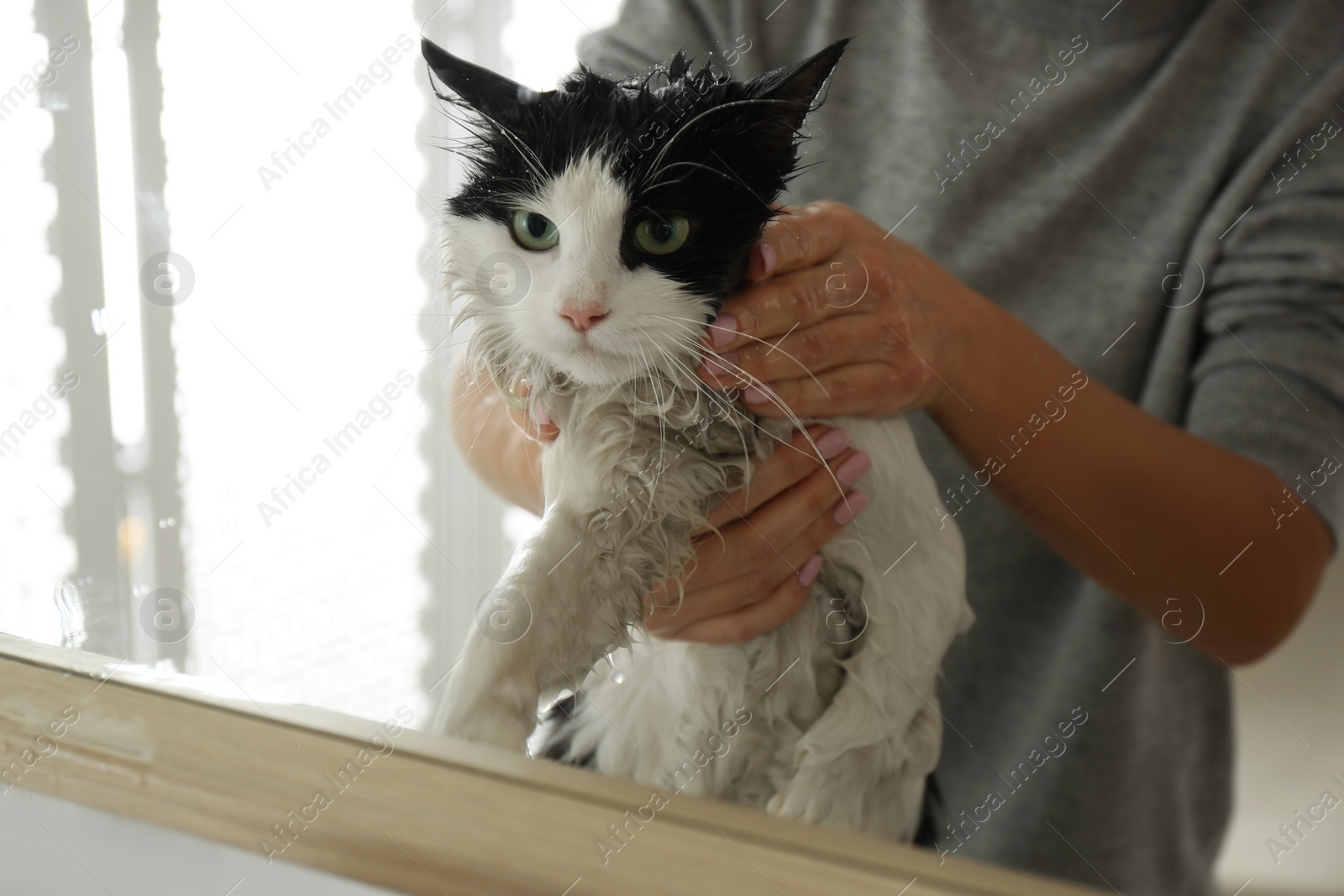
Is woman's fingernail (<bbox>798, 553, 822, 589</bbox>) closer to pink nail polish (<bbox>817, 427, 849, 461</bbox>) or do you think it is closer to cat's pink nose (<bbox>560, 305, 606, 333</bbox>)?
pink nail polish (<bbox>817, 427, 849, 461</bbox>)

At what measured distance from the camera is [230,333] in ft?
2.97

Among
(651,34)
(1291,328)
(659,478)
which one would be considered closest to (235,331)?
(651,34)

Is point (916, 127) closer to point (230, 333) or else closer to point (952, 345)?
point (952, 345)

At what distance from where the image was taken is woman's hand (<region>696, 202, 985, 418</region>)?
0.43 metres

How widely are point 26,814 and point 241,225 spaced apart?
75 cm

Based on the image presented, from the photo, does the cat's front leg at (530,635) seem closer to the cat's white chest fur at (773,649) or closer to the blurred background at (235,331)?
the cat's white chest fur at (773,649)

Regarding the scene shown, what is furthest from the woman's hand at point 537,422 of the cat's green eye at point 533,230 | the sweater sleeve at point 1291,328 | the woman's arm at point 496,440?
the sweater sleeve at point 1291,328

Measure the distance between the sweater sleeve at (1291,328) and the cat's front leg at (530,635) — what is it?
49 cm

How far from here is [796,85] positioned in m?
0.37

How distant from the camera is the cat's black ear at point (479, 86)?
1.35 feet

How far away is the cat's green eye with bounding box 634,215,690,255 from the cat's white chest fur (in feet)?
0.34

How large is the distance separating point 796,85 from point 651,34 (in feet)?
1.14

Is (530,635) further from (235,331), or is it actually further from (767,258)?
(235,331)

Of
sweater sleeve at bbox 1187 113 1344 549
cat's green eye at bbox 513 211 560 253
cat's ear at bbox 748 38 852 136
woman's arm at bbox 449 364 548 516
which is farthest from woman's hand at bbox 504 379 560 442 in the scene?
sweater sleeve at bbox 1187 113 1344 549
